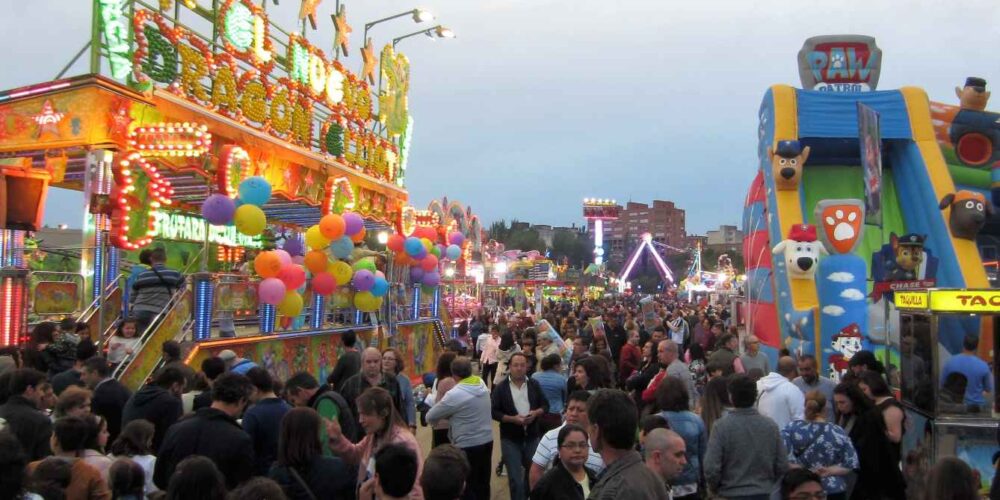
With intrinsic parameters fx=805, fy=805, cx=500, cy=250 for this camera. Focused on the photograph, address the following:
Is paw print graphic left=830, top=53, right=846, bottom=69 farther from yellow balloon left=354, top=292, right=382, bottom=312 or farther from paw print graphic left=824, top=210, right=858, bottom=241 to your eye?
yellow balloon left=354, top=292, right=382, bottom=312

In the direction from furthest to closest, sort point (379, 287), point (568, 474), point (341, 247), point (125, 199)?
1. point (379, 287)
2. point (341, 247)
3. point (125, 199)
4. point (568, 474)

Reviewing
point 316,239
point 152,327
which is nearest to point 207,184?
Answer: point 316,239

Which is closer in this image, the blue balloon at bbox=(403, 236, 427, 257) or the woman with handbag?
the woman with handbag

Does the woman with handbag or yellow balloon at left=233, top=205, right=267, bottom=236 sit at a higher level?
yellow balloon at left=233, top=205, right=267, bottom=236

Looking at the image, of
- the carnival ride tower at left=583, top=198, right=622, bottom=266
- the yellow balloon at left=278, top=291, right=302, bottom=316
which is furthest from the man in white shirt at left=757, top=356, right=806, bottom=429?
the carnival ride tower at left=583, top=198, right=622, bottom=266

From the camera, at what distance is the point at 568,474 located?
377 centimetres

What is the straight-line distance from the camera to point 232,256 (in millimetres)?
18688

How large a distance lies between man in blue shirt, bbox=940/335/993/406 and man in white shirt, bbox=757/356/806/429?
5.78 ft

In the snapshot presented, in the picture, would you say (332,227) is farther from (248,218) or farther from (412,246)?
(412,246)

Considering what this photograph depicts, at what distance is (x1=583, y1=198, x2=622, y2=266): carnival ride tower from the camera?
8762 cm

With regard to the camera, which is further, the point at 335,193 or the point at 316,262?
the point at 335,193

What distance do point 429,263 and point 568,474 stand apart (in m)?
13.7

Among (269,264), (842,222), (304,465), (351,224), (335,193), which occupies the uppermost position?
(335,193)

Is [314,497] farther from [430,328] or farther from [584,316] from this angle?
[584,316]
